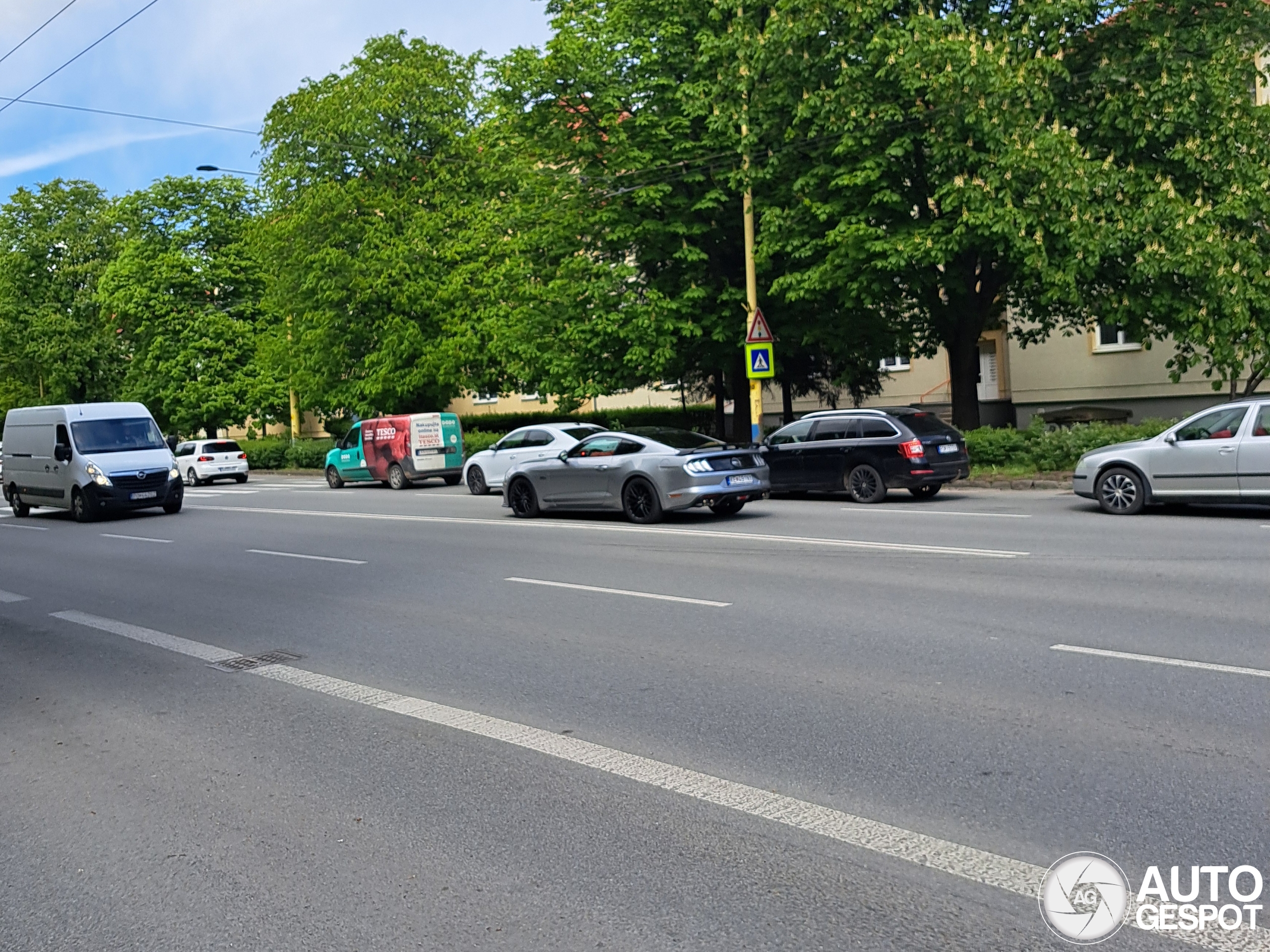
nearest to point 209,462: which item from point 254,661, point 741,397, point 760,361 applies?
point 741,397

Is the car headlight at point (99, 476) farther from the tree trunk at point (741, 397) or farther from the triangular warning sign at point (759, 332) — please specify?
the tree trunk at point (741, 397)

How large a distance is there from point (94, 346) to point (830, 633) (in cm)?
6202

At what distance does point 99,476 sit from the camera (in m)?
22.5

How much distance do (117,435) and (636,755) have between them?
21.0 metres

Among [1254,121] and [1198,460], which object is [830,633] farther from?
[1254,121]

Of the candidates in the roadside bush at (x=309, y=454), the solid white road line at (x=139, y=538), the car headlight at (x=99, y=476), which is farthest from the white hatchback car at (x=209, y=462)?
the solid white road line at (x=139, y=538)

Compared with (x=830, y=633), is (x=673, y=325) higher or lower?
higher

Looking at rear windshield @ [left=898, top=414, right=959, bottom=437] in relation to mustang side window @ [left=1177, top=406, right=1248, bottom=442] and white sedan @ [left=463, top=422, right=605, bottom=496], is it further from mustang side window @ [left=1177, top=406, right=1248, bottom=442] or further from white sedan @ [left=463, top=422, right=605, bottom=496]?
white sedan @ [left=463, top=422, right=605, bottom=496]

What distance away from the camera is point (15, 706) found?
7219 millimetres

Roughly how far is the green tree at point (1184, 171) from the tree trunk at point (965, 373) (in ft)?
10.3

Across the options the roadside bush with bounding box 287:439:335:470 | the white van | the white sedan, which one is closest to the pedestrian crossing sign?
the white sedan

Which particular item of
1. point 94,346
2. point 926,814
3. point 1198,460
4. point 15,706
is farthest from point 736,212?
point 94,346

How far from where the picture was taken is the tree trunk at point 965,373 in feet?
83.5

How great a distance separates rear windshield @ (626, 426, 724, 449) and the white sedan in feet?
26.1
